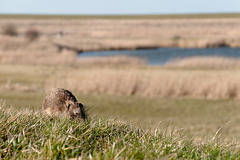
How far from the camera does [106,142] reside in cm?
436

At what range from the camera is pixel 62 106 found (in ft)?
16.5

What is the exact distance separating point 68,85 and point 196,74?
6117mm

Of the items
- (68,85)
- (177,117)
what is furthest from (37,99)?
(177,117)

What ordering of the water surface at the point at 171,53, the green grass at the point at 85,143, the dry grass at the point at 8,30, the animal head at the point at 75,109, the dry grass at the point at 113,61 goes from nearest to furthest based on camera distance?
the green grass at the point at 85,143, the animal head at the point at 75,109, the dry grass at the point at 113,61, the water surface at the point at 171,53, the dry grass at the point at 8,30

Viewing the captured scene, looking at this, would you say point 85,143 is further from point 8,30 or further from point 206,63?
point 8,30

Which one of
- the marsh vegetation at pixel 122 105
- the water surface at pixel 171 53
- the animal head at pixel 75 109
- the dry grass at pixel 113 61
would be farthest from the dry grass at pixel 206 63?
the animal head at pixel 75 109

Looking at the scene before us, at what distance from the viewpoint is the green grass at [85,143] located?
3846mm

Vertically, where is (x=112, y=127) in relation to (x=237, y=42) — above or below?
above

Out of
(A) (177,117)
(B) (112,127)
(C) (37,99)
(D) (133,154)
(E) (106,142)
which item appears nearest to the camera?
(D) (133,154)

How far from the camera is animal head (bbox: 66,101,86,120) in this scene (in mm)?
4887

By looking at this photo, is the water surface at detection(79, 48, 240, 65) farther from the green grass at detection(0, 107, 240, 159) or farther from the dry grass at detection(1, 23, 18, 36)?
the green grass at detection(0, 107, 240, 159)

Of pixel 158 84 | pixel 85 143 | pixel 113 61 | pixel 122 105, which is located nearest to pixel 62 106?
pixel 85 143

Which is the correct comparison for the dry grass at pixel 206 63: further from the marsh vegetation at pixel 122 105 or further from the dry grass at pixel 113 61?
the dry grass at pixel 113 61

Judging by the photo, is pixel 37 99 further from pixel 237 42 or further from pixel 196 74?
pixel 237 42
